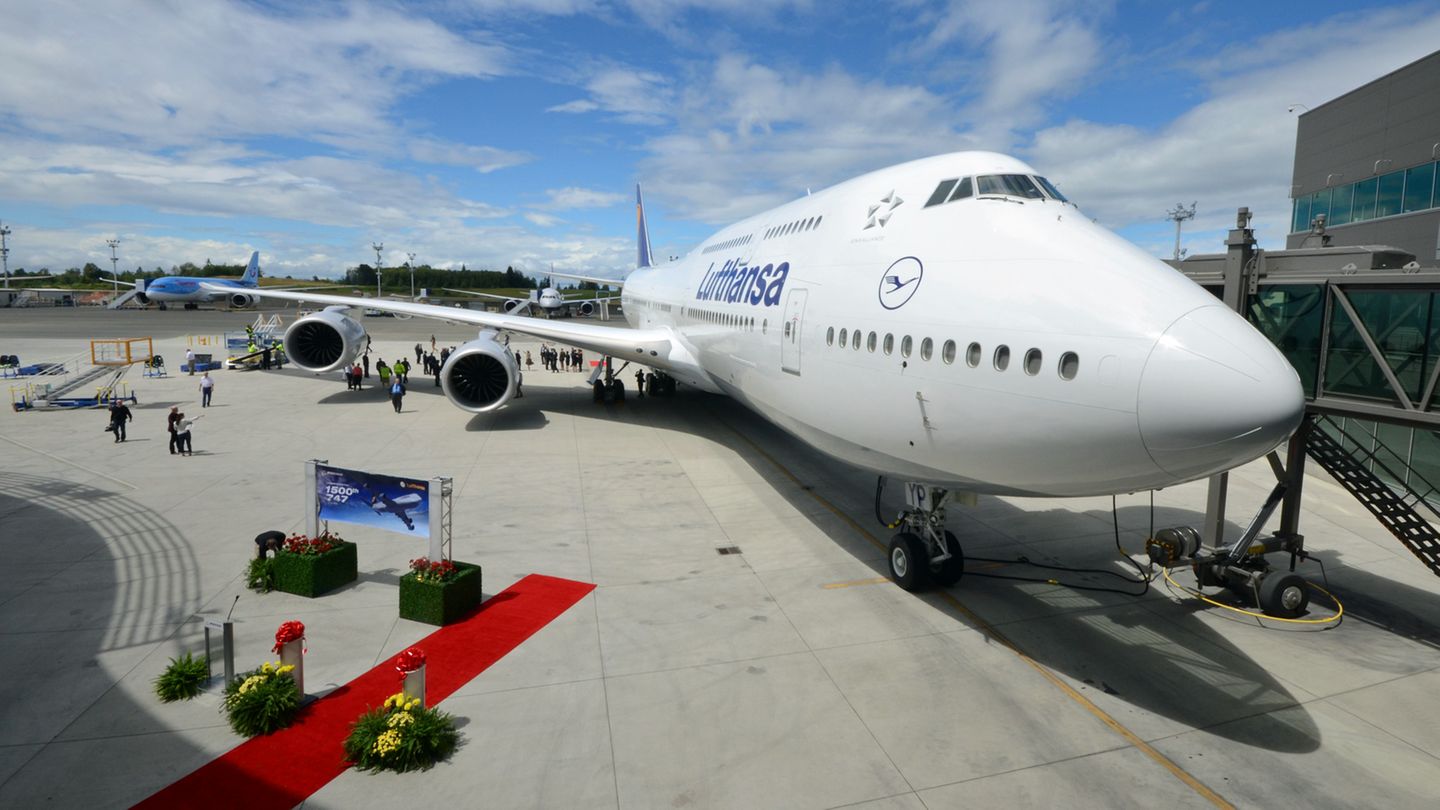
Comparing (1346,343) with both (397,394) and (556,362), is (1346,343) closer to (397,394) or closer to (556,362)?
(397,394)

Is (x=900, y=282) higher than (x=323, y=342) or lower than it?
higher

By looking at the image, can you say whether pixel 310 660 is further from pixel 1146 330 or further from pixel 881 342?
pixel 1146 330

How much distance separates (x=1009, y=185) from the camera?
925 cm

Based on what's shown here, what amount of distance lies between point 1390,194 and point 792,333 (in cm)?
2599

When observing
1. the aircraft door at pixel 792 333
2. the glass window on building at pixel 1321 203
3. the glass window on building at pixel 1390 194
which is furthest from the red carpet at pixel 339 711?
the glass window on building at pixel 1321 203

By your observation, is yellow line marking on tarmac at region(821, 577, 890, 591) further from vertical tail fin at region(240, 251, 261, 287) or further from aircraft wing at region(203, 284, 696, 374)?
vertical tail fin at region(240, 251, 261, 287)

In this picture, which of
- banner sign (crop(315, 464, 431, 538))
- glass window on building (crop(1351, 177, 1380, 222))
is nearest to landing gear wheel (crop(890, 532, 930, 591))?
banner sign (crop(315, 464, 431, 538))

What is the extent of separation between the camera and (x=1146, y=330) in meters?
6.71

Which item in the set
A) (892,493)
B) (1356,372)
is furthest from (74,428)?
(1356,372)

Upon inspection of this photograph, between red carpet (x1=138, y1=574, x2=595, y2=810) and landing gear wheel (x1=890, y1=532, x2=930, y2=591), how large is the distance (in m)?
4.81

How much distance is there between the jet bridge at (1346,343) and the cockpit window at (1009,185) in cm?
474

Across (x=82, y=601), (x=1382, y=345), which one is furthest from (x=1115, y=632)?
(x=82, y=601)

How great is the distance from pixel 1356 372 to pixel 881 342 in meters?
7.32

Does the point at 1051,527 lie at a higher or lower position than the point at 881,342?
lower
